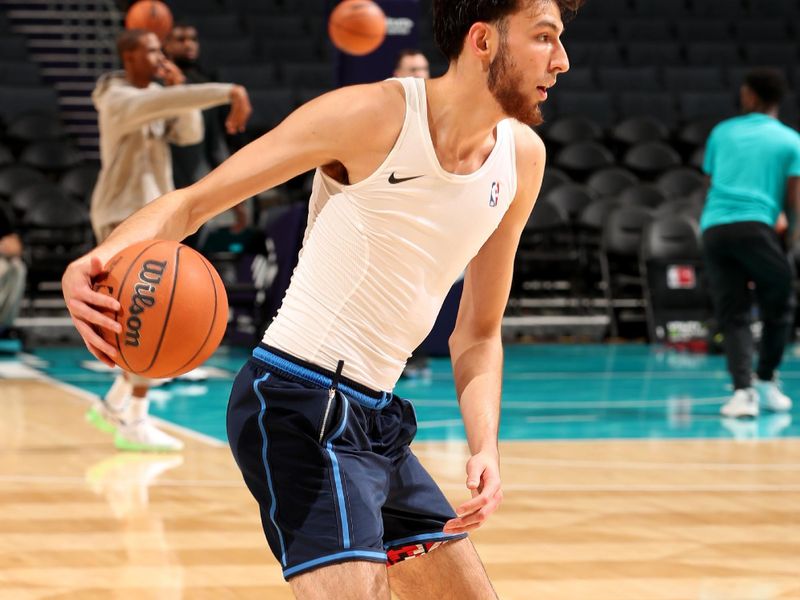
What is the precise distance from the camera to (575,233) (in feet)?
39.4

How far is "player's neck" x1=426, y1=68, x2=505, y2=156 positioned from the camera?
2.41 meters

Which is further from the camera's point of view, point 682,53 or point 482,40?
point 682,53

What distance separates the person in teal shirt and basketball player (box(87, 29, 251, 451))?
9.52ft

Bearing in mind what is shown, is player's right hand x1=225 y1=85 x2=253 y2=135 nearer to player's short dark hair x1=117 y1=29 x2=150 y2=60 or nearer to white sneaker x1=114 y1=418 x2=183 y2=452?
player's short dark hair x1=117 y1=29 x2=150 y2=60

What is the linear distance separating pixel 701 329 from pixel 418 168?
940 cm

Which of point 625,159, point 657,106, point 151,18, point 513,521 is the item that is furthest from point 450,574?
point 657,106

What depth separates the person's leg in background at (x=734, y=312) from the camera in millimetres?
7312

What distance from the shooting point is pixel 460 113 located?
2410 mm

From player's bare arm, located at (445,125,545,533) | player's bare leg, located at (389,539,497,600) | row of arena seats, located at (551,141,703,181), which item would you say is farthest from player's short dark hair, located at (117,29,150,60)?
row of arena seats, located at (551,141,703,181)

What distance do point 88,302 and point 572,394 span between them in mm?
6542

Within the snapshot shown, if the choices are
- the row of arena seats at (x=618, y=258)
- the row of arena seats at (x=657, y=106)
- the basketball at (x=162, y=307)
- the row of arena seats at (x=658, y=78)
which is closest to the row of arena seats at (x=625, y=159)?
the row of arena seats at (x=657, y=106)

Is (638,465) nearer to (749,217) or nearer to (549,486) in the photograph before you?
(549,486)

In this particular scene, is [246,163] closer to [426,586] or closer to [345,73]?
[426,586]

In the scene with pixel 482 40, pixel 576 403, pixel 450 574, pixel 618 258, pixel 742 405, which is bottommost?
pixel 618 258
